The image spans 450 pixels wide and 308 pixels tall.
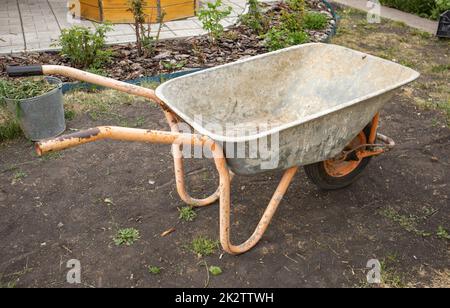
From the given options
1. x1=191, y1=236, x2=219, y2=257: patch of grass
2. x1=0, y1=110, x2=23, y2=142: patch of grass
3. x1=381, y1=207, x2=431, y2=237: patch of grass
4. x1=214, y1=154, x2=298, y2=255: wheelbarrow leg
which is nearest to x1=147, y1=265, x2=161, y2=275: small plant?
x1=191, y1=236, x2=219, y2=257: patch of grass

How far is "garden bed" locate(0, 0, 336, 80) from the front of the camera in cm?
477

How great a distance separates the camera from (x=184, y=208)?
9.45ft

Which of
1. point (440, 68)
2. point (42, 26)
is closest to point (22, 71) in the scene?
point (42, 26)

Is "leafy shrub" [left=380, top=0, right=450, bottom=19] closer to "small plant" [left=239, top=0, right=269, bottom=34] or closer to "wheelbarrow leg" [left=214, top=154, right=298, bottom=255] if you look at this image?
"small plant" [left=239, top=0, right=269, bottom=34]

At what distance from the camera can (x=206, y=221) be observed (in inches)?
110

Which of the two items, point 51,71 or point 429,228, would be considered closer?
point 51,71

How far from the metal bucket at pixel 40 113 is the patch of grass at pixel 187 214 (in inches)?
62.8

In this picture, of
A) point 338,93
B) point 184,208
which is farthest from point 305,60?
point 184,208

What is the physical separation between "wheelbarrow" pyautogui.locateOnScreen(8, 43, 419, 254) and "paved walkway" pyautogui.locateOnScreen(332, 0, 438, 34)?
14.8 ft

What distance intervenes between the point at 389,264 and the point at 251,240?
84 cm

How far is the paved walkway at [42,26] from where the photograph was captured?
17.4 feet

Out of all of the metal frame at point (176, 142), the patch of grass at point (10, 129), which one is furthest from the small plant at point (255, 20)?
the patch of grass at point (10, 129)
